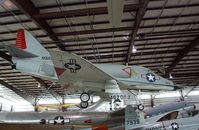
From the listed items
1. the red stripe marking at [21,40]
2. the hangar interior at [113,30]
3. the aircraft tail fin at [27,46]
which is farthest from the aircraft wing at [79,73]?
the hangar interior at [113,30]

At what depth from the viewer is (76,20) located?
1423 centimetres

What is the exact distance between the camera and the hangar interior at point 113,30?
12820mm

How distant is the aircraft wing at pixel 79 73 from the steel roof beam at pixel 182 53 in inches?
310

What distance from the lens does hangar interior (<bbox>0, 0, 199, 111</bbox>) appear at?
12.8 metres

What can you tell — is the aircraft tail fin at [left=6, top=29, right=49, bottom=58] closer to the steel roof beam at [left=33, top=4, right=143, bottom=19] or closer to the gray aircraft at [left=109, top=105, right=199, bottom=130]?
the steel roof beam at [left=33, top=4, right=143, bottom=19]

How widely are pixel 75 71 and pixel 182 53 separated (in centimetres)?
1088

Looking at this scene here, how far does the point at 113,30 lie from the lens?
1473 cm

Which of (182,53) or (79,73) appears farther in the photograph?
(182,53)

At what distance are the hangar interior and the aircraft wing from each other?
9.16 feet

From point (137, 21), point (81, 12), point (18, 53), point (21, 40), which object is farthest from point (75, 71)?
point (137, 21)

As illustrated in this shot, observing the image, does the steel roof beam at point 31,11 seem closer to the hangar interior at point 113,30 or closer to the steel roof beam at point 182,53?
the hangar interior at point 113,30

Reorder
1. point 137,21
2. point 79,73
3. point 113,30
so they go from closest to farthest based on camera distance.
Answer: point 79,73
point 137,21
point 113,30

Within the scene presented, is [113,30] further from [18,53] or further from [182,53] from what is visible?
[182,53]

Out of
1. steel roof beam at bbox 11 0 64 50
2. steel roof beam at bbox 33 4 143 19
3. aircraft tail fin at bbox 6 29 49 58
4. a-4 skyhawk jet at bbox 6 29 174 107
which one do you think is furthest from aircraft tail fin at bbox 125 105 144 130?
steel roof beam at bbox 11 0 64 50
